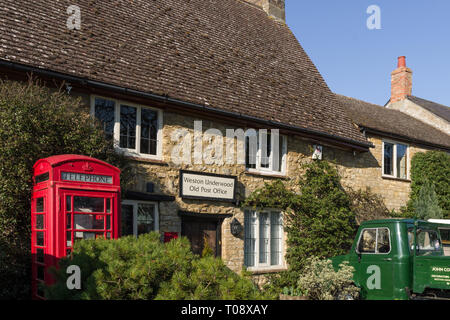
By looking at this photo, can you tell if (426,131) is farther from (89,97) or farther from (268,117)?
(89,97)

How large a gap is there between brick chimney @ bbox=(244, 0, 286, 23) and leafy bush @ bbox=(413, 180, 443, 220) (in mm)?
9312

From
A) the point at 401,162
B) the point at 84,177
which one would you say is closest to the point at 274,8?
the point at 401,162

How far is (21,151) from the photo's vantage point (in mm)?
8383

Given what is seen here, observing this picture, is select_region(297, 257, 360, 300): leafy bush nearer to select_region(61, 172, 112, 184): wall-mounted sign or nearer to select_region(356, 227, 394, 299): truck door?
select_region(356, 227, 394, 299): truck door

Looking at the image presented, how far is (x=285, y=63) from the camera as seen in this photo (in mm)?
17484

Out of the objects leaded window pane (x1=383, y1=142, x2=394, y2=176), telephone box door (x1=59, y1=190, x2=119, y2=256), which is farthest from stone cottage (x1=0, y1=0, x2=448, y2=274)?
telephone box door (x1=59, y1=190, x2=119, y2=256)

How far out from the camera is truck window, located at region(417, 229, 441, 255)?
940 centimetres

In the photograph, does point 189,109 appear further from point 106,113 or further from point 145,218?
point 145,218

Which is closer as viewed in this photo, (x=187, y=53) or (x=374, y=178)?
(x=187, y=53)

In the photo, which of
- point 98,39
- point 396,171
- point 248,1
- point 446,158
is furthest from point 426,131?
point 98,39

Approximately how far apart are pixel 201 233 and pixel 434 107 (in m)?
19.1
